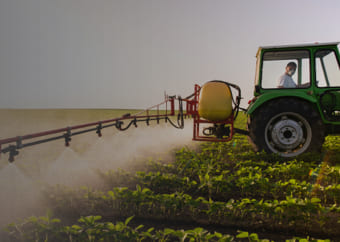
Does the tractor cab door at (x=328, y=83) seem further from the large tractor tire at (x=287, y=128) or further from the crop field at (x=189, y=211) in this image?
the crop field at (x=189, y=211)

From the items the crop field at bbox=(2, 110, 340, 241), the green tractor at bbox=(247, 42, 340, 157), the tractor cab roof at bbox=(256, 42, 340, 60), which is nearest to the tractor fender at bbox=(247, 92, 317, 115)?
Answer: the green tractor at bbox=(247, 42, 340, 157)

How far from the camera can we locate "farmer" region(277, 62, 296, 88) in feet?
16.7

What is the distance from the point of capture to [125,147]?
595 cm

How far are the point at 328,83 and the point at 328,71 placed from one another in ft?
0.79

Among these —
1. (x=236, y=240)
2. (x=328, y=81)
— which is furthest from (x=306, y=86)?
(x=236, y=240)

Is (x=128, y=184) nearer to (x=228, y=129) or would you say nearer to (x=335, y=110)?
(x=228, y=129)

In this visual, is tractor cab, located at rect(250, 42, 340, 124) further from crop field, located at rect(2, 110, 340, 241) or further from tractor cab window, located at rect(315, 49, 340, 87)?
crop field, located at rect(2, 110, 340, 241)

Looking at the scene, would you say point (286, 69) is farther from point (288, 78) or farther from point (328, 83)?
point (328, 83)

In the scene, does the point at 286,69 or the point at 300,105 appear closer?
the point at 300,105

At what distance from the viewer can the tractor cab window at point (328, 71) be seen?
4934mm

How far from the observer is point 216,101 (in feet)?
17.1

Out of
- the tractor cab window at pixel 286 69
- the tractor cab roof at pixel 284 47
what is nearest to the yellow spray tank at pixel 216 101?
the tractor cab window at pixel 286 69

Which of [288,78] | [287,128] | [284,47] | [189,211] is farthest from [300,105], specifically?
[189,211]

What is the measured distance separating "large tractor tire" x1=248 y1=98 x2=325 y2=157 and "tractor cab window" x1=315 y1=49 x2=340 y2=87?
0.65 m
